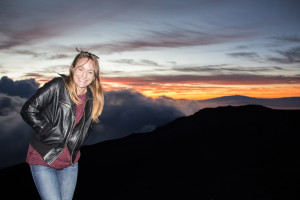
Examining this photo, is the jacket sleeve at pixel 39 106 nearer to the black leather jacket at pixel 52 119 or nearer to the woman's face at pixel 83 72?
the black leather jacket at pixel 52 119

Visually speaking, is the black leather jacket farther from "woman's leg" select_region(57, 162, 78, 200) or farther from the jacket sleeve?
"woman's leg" select_region(57, 162, 78, 200)

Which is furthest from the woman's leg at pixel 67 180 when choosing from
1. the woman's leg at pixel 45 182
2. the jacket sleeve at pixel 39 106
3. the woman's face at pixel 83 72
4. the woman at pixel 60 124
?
the woman's face at pixel 83 72

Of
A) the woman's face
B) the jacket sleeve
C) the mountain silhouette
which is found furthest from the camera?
the mountain silhouette

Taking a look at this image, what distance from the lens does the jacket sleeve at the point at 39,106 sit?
87.0 inches

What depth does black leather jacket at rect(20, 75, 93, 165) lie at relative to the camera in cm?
224

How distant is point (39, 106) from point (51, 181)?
2.47 feet

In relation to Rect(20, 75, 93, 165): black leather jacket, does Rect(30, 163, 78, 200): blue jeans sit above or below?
below

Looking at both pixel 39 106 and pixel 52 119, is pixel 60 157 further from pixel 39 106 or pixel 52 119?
pixel 39 106

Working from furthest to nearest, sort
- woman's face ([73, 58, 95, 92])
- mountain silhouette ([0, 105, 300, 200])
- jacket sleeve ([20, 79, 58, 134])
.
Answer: mountain silhouette ([0, 105, 300, 200])
woman's face ([73, 58, 95, 92])
jacket sleeve ([20, 79, 58, 134])

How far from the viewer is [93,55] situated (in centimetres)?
248

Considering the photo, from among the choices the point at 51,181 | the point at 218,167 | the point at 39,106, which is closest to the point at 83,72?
the point at 39,106

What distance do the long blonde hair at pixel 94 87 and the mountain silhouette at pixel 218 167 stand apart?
6.35 meters

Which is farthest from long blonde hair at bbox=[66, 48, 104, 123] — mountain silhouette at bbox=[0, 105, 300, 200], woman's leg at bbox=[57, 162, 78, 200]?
mountain silhouette at bbox=[0, 105, 300, 200]

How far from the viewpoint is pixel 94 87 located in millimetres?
2672
